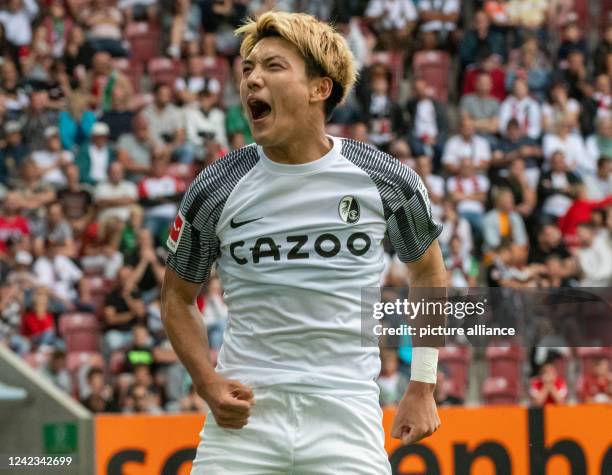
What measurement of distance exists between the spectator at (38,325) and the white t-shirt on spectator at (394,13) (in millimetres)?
6229

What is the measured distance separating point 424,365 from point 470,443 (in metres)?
3.19

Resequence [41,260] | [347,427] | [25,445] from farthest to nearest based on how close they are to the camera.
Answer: [41,260] < [25,445] < [347,427]

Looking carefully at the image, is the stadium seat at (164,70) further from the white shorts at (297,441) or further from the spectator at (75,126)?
the white shorts at (297,441)

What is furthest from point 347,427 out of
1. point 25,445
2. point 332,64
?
point 25,445

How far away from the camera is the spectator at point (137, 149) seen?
13.5 m

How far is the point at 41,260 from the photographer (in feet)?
40.1

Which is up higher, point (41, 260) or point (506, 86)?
point (506, 86)

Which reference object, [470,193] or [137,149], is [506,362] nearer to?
[470,193]

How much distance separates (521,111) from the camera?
15000 mm

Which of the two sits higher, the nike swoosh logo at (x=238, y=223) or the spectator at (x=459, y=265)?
the spectator at (x=459, y=265)

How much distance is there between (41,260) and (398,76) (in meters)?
5.40

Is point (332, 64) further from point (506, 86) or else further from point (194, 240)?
point (506, 86)

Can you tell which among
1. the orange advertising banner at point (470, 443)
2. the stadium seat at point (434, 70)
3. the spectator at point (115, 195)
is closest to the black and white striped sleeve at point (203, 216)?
the orange advertising banner at point (470, 443)

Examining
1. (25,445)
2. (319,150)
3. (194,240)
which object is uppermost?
(319,150)
